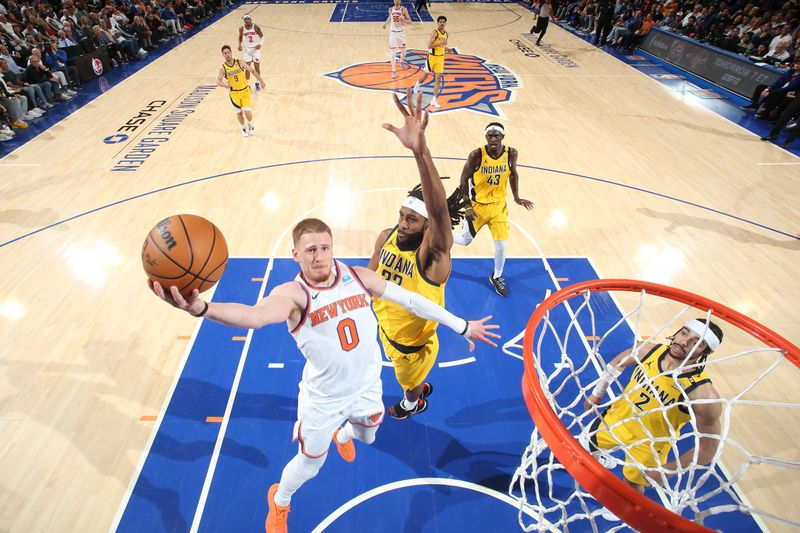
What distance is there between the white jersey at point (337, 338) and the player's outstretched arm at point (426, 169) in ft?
2.05

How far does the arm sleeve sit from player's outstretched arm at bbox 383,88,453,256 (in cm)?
42

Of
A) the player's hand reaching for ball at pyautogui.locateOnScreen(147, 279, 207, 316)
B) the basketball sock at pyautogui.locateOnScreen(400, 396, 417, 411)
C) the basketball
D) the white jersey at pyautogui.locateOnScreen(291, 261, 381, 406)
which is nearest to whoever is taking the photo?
the player's hand reaching for ball at pyautogui.locateOnScreen(147, 279, 207, 316)

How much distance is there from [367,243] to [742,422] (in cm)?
448

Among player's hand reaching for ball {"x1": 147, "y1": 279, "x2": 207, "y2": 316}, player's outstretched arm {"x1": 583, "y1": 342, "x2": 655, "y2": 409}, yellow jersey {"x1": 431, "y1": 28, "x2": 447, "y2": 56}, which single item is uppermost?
player's hand reaching for ball {"x1": 147, "y1": 279, "x2": 207, "y2": 316}

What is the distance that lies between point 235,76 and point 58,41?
750 centimetres

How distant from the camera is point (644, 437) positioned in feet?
9.82

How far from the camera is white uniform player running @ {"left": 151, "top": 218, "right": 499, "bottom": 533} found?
2.43 meters

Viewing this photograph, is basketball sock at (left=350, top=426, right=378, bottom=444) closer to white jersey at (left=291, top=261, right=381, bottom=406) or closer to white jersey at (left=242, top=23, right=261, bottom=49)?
white jersey at (left=291, top=261, right=381, bottom=406)

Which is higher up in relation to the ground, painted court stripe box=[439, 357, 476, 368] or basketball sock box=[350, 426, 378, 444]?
basketball sock box=[350, 426, 378, 444]

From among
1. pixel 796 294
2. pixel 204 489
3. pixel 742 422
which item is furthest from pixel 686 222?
pixel 204 489

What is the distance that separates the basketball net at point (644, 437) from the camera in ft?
6.49

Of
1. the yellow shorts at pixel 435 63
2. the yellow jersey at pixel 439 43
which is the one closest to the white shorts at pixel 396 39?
the yellow shorts at pixel 435 63

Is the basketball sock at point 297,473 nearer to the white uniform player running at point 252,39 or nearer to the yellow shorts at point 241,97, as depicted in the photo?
the yellow shorts at point 241,97

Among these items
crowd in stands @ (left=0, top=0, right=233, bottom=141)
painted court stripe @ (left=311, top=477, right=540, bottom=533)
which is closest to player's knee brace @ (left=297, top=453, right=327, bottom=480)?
painted court stripe @ (left=311, top=477, right=540, bottom=533)
